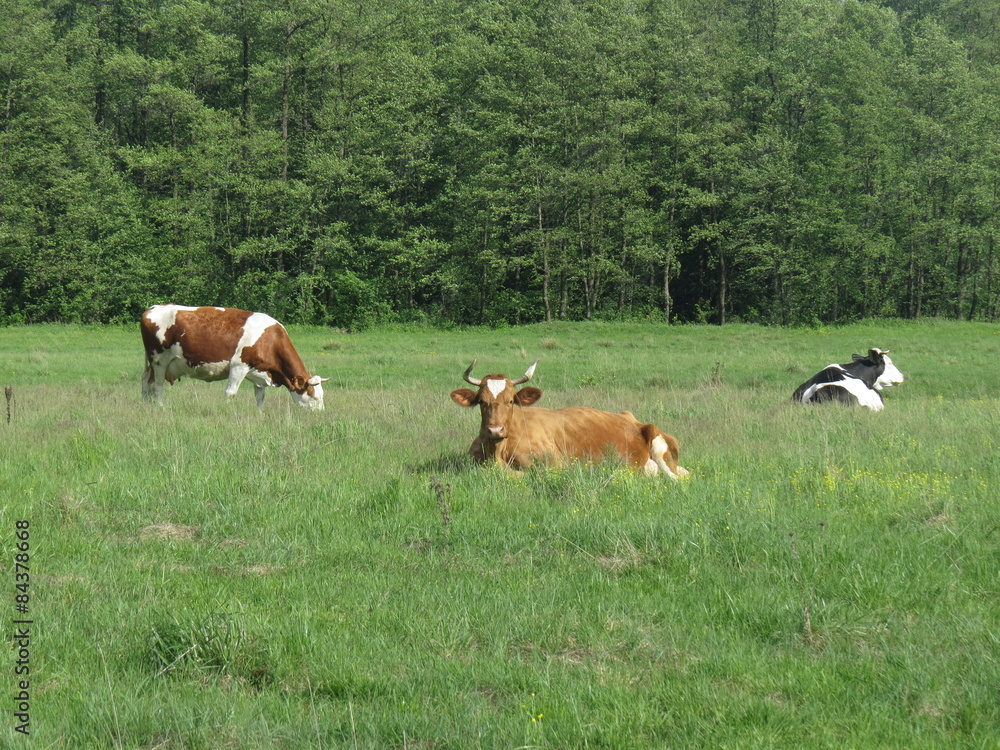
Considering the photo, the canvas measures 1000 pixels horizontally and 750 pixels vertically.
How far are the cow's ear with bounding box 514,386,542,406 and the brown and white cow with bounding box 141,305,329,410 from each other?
23.3 ft

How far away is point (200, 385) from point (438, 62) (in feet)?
115

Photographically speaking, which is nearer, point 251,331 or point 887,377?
point 251,331

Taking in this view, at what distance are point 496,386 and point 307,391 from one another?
24.2 feet

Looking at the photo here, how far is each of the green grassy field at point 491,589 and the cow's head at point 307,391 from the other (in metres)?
3.83

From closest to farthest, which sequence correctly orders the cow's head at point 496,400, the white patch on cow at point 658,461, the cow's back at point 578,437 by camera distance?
the cow's head at point 496,400 → the cow's back at point 578,437 → the white patch on cow at point 658,461

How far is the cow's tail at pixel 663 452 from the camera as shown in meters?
9.48

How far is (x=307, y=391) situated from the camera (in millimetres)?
16047

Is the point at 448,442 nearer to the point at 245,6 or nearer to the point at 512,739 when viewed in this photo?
the point at 512,739

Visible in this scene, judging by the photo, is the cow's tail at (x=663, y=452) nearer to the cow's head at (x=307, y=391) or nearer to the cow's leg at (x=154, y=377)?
the cow's head at (x=307, y=391)

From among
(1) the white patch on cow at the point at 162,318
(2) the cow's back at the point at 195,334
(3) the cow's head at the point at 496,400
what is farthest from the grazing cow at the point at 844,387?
(1) the white patch on cow at the point at 162,318

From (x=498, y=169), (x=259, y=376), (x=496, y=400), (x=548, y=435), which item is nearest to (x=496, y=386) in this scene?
(x=496, y=400)

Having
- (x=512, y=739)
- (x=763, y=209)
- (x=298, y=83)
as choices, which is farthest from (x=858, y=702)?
(x=298, y=83)

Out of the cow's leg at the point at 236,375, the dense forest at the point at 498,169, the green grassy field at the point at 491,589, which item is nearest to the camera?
the green grassy field at the point at 491,589

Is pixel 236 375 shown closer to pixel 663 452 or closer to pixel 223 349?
pixel 223 349
